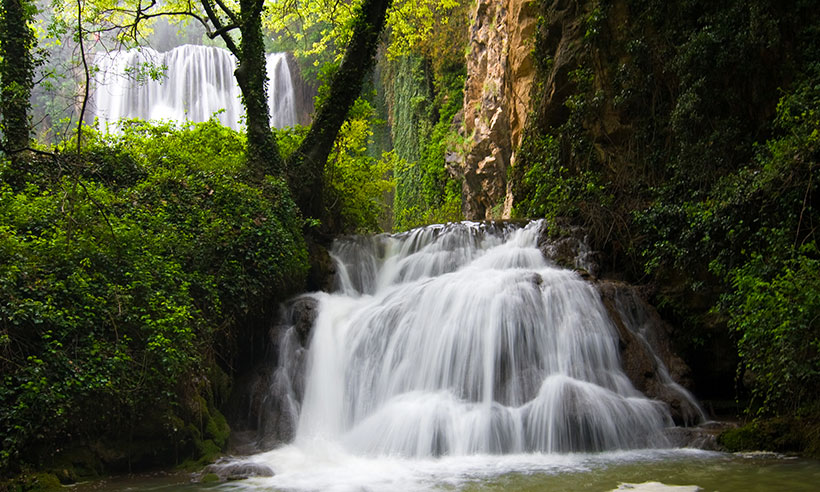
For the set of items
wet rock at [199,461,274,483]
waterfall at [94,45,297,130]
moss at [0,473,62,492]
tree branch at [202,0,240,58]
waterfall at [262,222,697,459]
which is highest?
waterfall at [94,45,297,130]

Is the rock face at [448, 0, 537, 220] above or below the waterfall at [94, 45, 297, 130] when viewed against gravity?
below

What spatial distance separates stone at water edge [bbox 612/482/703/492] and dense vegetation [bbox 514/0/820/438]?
75.5 inches

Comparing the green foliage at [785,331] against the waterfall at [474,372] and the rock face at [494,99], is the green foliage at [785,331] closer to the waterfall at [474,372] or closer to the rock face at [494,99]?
the waterfall at [474,372]

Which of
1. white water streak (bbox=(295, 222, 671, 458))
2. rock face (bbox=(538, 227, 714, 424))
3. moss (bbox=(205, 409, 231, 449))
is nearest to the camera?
white water streak (bbox=(295, 222, 671, 458))

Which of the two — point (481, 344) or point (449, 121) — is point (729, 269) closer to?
point (481, 344)

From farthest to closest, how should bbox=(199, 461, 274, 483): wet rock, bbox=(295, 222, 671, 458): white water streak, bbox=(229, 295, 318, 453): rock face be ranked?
bbox=(229, 295, 318, 453): rock face → bbox=(295, 222, 671, 458): white water streak → bbox=(199, 461, 274, 483): wet rock

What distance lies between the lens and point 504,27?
16562mm

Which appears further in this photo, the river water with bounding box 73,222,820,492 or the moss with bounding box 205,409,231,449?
the moss with bounding box 205,409,231,449

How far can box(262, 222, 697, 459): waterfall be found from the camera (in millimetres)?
6961

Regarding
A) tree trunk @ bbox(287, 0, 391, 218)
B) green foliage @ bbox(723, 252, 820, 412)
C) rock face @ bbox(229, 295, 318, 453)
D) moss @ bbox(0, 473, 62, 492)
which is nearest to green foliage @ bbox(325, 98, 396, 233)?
tree trunk @ bbox(287, 0, 391, 218)

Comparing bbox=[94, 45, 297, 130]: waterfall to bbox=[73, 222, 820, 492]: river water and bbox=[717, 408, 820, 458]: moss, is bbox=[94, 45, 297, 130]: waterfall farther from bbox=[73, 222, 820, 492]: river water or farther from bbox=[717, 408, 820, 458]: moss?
bbox=[717, 408, 820, 458]: moss

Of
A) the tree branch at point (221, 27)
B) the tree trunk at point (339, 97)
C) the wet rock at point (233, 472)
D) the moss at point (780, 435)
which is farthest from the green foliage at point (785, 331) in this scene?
the tree branch at point (221, 27)

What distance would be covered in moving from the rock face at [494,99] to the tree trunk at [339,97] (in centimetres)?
426

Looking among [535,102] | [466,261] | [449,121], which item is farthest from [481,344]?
[449,121]
